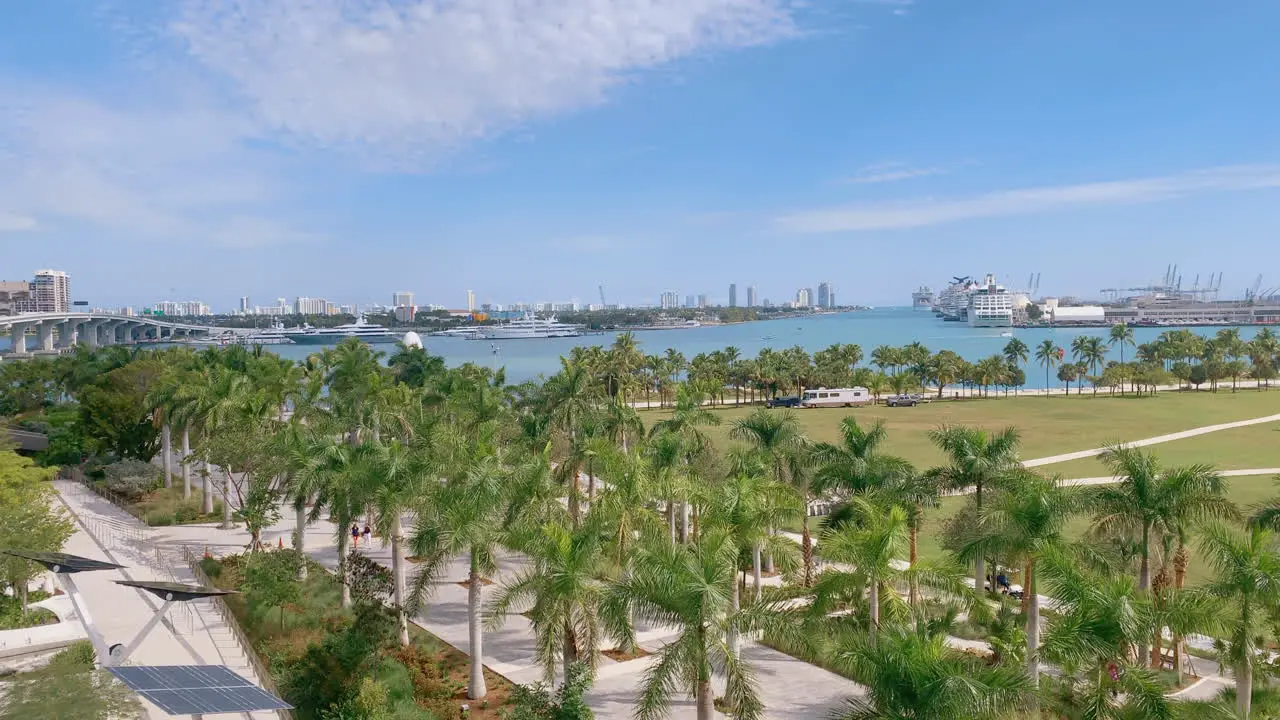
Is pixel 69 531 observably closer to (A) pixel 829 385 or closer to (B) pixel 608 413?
(B) pixel 608 413

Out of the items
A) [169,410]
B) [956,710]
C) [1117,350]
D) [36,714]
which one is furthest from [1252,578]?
[1117,350]

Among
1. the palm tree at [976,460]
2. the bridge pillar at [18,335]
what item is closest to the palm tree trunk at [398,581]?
the palm tree at [976,460]

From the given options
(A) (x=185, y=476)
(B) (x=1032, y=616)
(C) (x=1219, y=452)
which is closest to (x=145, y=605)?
(A) (x=185, y=476)

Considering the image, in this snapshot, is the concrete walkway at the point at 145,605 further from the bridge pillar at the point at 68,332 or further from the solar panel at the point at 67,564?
the bridge pillar at the point at 68,332

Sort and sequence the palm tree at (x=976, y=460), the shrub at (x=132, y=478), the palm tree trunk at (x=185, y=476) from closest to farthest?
the palm tree at (x=976, y=460), the palm tree trunk at (x=185, y=476), the shrub at (x=132, y=478)

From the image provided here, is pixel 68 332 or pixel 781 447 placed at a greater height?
pixel 68 332

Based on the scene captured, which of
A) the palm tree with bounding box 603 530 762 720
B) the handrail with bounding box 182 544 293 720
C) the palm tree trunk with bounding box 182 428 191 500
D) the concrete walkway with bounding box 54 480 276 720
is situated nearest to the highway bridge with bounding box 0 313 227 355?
the palm tree trunk with bounding box 182 428 191 500

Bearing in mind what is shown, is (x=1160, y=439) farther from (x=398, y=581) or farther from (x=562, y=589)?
(x=562, y=589)
